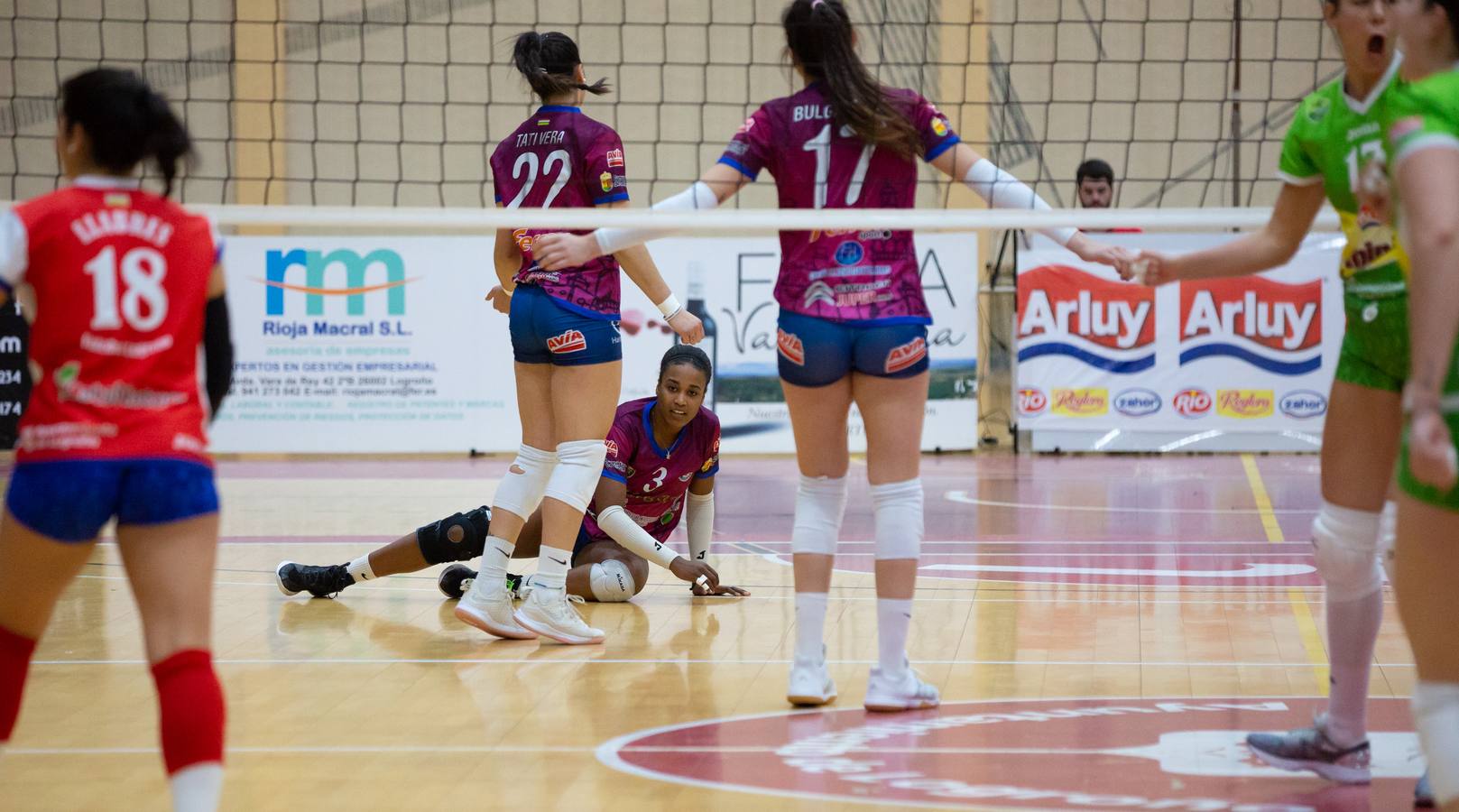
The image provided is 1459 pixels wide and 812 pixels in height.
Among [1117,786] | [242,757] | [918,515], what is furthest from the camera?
[918,515]

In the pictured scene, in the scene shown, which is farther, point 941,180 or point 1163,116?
point 1163,116

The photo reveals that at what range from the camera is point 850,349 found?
3904mm

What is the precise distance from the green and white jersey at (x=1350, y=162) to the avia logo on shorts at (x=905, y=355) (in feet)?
3.45

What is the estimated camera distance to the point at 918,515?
3.99 meters

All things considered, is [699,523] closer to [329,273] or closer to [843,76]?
[843,76]

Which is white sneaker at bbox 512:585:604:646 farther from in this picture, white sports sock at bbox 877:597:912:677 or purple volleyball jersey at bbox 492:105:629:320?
white sports sock at bbox 877:597:912:677

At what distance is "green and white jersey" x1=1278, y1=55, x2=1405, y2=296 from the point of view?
114 inches

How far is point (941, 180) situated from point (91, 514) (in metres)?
11.6

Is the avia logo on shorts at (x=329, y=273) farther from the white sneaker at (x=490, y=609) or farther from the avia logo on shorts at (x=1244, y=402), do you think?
the white sneaker at (x=490, y=609)

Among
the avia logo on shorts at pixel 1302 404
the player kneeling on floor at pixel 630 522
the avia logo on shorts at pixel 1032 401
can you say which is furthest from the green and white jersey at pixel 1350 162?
the avia logo on shorts at pixel 1302 404

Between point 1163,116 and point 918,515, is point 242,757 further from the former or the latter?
point 1163,116

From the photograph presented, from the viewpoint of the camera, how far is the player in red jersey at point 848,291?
3875 millimetres

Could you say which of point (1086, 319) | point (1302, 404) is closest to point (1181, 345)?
point (1086, 319)

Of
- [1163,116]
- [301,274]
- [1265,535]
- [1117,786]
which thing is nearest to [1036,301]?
[1163,116]
